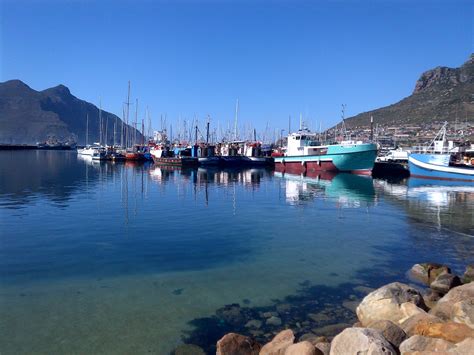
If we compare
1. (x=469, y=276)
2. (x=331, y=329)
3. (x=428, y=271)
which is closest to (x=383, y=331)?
(x=331, y=329)

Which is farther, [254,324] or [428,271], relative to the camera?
[428,271]

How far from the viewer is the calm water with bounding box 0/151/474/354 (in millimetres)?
8961

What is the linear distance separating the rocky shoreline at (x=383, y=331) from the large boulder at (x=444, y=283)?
10.8 inches

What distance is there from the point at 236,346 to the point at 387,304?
140 inches

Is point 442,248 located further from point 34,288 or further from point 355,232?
point 34,288

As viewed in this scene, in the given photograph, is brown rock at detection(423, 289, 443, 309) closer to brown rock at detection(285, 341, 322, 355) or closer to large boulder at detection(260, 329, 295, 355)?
large boulder at detection(260, 329, 295, 355)

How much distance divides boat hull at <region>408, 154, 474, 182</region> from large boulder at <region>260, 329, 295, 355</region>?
49.0 m

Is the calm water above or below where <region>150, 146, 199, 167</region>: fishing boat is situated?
below

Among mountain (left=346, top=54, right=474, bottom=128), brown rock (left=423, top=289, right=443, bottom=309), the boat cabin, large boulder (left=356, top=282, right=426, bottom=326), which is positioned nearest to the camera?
large boulder (left=356, top=282, right=426, bottom=326)

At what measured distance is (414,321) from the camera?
7551 mm

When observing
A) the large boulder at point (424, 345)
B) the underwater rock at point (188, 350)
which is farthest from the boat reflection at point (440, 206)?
the underwater rock at point (188, 350)

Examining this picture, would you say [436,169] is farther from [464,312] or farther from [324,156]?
[464,312]

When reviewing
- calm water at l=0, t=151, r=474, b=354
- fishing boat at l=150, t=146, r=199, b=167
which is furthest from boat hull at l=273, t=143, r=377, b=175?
calm water at l=0, t=151, r=474, b=354

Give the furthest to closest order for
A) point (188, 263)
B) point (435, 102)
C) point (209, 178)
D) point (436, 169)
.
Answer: point (435, 102), point (436, 169), point (209, 178), point (188, 263)
